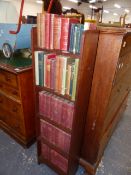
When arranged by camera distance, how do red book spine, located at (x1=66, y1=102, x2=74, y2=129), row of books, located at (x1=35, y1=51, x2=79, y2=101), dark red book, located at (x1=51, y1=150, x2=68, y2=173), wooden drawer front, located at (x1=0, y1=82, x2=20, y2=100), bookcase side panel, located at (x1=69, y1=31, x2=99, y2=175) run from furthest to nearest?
wooden drawer front, located at (x1=0, y1=82, x2=20, y2=100) < dark red book, located at (x1=51, y1=150, x2=68, y2=173) < red book spine, located at (x1=66, y1=102, x2=74, y2=129) < row of books, located at (x1=35, y1=51, x2=79, y2=101) < bookcase side panel, located at (x1=69, y1=31, x2=99, y2=175)

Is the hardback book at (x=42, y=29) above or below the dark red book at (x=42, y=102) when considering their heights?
above

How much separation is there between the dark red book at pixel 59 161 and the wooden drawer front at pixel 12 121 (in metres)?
0.42

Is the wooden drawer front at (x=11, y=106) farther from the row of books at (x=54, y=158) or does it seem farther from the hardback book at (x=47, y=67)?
the hardback book at (x=47, y=67)

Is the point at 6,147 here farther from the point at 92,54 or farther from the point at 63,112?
the point at 92,54

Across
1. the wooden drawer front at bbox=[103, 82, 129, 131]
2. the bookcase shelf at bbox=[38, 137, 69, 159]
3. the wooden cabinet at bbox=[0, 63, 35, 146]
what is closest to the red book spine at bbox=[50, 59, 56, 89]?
the wooden cabinet at bbox=[0, 63, 35, 146]

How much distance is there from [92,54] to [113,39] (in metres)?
0.15

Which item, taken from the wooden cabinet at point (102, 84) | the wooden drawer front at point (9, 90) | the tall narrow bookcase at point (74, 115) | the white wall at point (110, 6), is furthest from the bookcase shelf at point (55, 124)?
the white wall at point (110, 6)

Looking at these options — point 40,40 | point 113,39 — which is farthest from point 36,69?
point 113,39

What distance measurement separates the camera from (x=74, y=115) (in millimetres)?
970

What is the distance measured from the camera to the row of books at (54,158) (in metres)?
1.25

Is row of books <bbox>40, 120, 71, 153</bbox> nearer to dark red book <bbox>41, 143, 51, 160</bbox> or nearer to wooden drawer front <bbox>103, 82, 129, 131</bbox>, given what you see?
dark red book <bbox>41, 143, 51, 160</bbox>

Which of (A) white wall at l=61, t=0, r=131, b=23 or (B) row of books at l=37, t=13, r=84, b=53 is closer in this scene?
(B) row of books at l=37, t=13, r=84, b=53

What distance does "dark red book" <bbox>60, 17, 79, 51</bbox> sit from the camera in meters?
0.80

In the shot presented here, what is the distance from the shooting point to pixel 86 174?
138cm
